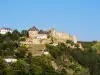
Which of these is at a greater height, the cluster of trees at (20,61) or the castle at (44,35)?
the castle at (44,35)

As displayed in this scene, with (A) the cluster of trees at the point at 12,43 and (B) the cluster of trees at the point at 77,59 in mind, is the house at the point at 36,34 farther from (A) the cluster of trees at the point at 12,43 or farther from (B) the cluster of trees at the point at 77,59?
(B) the cluster of trees at the point at 77,59

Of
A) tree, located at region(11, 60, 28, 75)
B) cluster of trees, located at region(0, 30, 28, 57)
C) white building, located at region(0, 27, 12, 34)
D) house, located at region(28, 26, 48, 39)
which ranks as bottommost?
tree, located at region(11, 60, 28, 75)

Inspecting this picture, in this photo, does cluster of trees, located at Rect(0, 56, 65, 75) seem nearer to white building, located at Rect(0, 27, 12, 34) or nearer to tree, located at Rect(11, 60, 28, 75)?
tree, located at Rect(11, 60, 28, 75)

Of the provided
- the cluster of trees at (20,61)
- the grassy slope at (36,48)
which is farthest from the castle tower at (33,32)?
the grassy slope at (36,48)

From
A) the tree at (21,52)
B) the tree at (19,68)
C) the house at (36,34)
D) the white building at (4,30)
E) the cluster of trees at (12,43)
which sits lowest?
the tree at (19,68)

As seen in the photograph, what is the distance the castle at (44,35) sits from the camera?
70156 millimetres

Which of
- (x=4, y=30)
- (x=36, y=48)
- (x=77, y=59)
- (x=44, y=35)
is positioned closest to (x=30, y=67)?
(x=36, y=48)

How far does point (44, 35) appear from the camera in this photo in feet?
239

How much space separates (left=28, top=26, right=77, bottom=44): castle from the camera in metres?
70.2

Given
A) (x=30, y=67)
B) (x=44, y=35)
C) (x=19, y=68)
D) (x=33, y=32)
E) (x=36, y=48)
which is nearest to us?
(x=19, y=68)

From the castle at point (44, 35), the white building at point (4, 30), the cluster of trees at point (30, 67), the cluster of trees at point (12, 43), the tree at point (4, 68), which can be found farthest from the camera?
the white building at point (4, 30)

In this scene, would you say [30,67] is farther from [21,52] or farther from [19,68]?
[21,52]

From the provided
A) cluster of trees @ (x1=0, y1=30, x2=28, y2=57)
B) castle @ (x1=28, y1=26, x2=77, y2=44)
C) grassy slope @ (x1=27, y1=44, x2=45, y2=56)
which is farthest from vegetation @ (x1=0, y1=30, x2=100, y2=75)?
castle @ (x1=28, y1=26, x2=77, y2=44)

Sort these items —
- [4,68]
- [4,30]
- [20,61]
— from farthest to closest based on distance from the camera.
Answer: [4,30] < [20,61] < [4,68]
